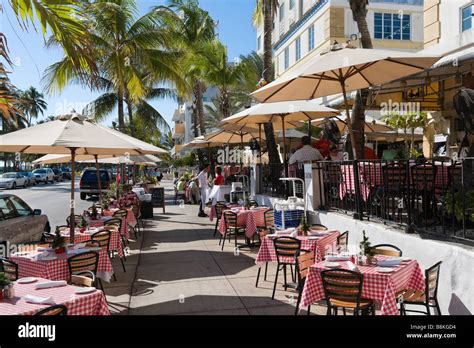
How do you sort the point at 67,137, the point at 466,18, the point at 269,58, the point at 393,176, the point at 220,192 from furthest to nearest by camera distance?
1. the point at 220,192
2. the point at 269,58
3. the point at 466,18
4. the point at 393,176
5. the point at 67,137

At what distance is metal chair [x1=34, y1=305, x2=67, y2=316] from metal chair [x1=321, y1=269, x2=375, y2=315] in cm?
262

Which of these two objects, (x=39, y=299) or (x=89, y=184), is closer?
(x=39, y=299)

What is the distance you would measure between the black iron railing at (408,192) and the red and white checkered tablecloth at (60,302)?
4143mm

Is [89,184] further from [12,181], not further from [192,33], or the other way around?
[12,181]

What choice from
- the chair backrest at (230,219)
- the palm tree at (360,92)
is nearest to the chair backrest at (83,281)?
the chair backrest at (230,219)

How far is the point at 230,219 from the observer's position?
10.1 meters

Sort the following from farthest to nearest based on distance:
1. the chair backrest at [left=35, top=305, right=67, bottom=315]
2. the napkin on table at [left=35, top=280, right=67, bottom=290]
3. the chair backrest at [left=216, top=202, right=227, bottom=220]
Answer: the chair backrest at [left=216, top=202, right=227, bottom=220], the napkin on table at [left=35, top=280, right=67, bottom=290], the chair backrest at [left=35, top=305, right=67, bottom=315]

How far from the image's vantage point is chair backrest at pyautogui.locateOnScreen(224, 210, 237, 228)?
396 inches

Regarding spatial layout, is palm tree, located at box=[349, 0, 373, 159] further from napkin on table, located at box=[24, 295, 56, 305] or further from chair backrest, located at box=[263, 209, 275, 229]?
napkin on table, located at box=[24, 295, 56, 305]

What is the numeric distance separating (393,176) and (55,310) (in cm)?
538

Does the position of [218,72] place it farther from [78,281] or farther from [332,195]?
[78,281]

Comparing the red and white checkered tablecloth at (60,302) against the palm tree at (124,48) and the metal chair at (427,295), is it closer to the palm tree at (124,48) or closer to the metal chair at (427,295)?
the metal chair at (427,295)

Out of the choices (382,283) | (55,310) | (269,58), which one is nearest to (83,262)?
(55,310)

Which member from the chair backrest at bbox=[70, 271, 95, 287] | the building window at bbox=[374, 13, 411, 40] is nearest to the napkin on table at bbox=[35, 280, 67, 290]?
the chair backrest at bbox=[70, 271, 95, 287]
